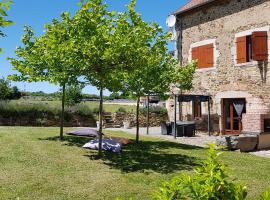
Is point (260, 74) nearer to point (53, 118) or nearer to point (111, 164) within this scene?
point (111, 164)

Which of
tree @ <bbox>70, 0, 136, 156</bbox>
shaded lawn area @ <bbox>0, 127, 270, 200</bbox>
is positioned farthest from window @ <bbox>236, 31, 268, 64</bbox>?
tree @ <bbox>70, 0, 136, 156</bbox>

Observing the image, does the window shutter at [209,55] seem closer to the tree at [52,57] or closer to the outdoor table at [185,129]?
the outdoor table at [185,129]

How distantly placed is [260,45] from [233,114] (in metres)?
3.91

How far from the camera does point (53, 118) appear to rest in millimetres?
22625

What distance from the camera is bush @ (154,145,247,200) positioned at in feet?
8.00

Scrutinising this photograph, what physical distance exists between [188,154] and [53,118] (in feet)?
42.9

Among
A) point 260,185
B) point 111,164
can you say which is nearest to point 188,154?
point 111,164

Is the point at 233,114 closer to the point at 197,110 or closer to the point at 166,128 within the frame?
the point at 197,110

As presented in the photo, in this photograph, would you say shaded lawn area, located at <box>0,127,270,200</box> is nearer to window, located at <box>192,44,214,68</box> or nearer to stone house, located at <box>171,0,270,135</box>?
stone house, located at <box>171,0,270,135</box>

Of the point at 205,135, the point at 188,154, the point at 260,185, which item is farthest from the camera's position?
the point at 205,135

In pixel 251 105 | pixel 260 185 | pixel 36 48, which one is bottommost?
pixel 260 185

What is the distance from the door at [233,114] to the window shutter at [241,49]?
6.53 ft

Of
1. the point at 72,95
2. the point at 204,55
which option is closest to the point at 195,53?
the point at 204,55

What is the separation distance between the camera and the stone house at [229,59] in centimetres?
1556
